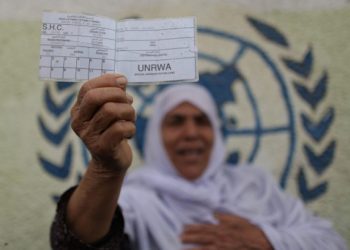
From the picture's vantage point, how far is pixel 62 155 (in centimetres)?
248

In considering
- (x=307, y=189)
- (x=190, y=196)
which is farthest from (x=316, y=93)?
(x=190, y=196)

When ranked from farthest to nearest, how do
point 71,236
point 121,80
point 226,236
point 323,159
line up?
point 323,159 < point 226,236 < point 71,236 < point 121,80

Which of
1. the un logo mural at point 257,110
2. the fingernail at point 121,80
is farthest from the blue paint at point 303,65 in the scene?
the fingernail at point 121,80

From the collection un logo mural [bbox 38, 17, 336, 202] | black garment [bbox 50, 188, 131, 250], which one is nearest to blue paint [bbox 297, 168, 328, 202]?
un logo mural [bbox 38, 17, 336, 202]

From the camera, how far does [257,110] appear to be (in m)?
2.51

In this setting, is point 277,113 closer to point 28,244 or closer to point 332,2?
point 332,2

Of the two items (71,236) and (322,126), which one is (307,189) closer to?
(322,126)

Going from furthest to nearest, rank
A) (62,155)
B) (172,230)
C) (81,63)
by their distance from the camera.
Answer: (62,155), (172,230), (81,63)

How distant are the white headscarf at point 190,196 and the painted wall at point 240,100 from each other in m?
0.06

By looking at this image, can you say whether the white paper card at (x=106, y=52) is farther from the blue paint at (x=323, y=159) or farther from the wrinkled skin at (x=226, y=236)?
the blue paint at (x=323, y=159)

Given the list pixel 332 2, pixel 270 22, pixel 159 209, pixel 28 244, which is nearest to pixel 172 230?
pixel 159 209

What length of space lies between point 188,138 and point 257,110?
36cm

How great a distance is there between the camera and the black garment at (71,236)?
159cm

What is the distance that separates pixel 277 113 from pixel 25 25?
127 cm
